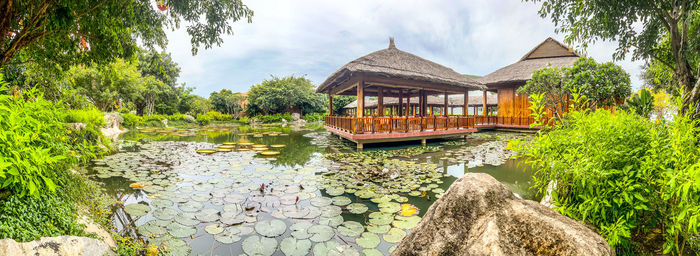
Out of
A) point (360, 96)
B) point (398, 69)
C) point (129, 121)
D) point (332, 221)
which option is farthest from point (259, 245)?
point (129, 121)

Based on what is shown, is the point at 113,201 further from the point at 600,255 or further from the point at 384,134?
the point at 384,134

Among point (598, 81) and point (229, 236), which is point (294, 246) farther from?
point (598, 81)

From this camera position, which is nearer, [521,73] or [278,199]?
[278,199]

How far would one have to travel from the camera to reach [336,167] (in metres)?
5.67

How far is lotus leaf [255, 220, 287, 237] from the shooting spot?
2623mm

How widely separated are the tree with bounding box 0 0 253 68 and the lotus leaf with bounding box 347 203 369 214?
3775mm

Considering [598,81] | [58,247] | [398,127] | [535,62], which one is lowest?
[58,247]

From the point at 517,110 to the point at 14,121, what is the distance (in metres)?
18.1

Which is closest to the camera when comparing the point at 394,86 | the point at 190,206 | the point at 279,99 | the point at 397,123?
the point at 190,206

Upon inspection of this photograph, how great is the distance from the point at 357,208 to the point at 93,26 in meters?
4.56

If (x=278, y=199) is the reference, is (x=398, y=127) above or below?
above

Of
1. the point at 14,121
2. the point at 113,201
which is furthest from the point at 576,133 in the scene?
the point at 113,201

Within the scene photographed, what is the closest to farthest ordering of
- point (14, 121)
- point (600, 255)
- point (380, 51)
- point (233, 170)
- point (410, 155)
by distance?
1. point (600, 255)
2. point (14, 121)
3. point (233, 170)
4. point (410, 155)
5. point (380, 51)

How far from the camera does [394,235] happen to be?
2578 millimetres
